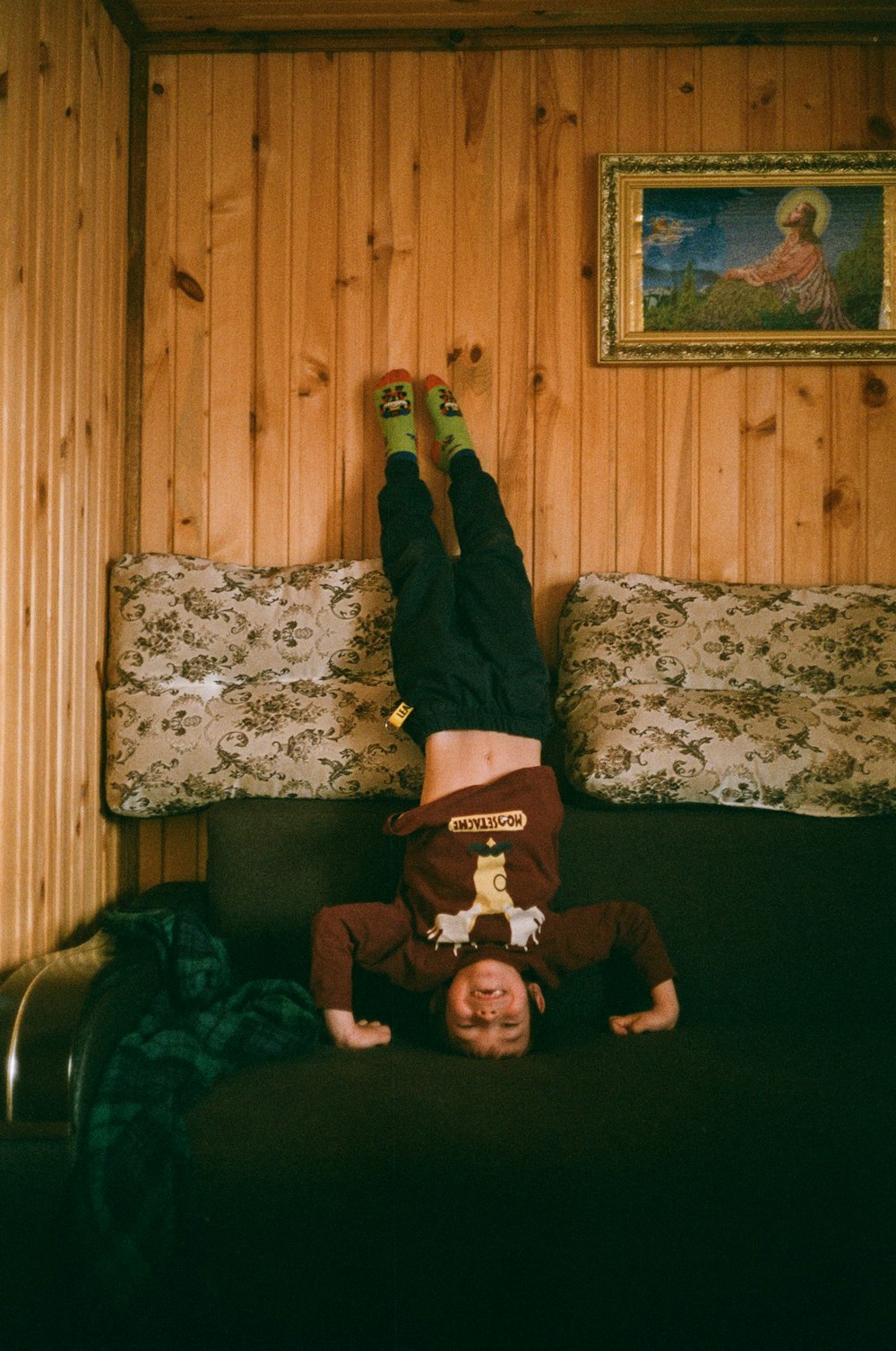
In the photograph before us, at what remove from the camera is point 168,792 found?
187 cm

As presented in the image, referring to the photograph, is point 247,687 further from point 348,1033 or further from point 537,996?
point 537,996

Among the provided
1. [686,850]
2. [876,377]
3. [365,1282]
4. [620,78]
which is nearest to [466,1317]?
[365,1282]

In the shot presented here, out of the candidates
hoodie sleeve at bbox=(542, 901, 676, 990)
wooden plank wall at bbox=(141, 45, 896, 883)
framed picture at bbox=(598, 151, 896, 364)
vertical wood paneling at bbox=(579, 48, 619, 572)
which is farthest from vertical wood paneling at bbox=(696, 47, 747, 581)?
hoodie sleeve at bbox=(542, 901, 676, 990)

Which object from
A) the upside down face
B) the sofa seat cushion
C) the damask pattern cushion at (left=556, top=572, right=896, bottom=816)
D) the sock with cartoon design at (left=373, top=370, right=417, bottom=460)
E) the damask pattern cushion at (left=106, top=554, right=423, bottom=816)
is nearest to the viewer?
the sofa seat cushion

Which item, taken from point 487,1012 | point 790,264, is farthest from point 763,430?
point 487,1012

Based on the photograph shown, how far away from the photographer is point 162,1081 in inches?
47.4

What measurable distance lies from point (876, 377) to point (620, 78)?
1064 millimetres

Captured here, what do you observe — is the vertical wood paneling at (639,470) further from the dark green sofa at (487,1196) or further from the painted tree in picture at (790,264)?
the dark green sofa at (487,1196)

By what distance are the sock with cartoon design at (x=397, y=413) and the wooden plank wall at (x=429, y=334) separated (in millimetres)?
95

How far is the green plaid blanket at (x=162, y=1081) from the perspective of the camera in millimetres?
1064

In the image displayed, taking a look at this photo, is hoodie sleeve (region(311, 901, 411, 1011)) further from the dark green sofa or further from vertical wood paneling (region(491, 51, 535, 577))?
vertical wood paneling (region(491, 51, 535, 577))

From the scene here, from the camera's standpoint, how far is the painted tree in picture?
6.91 ft

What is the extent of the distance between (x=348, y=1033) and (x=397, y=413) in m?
1.46

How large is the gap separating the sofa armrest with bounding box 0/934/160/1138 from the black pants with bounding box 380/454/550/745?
79 cm
